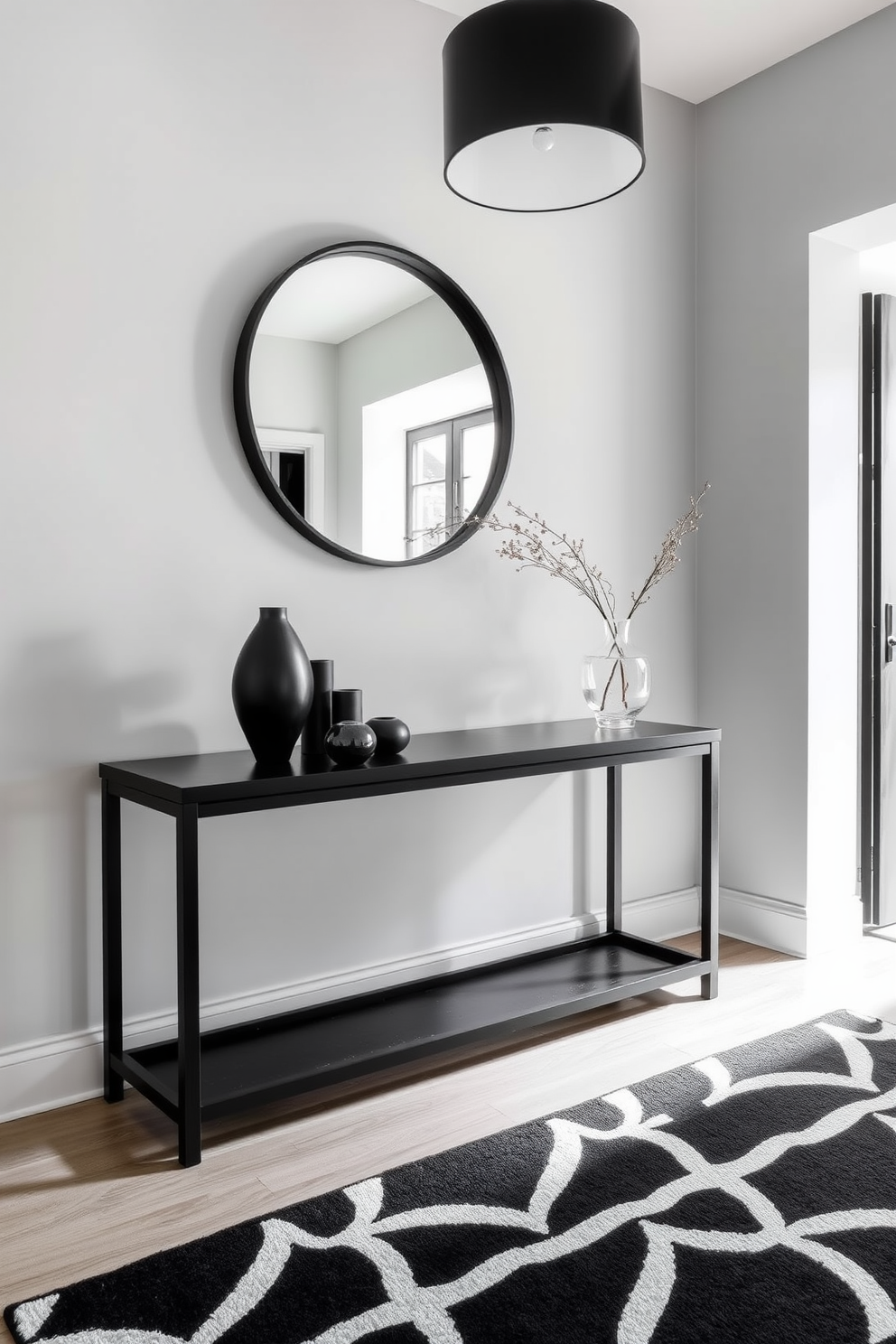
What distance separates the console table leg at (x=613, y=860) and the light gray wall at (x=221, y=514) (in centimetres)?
5

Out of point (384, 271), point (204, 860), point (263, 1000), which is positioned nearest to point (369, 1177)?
point (263, 1000)

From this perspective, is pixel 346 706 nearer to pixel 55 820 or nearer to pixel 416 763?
pixel 416 763

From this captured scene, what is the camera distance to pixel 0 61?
1986mm

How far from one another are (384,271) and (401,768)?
1.28 m

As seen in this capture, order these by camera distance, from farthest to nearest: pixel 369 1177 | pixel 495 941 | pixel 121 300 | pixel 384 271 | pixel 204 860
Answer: pixel 495 941 < pixel 384 271 < pixel 204 860 < pixel 121 300 < pixel 369 1177

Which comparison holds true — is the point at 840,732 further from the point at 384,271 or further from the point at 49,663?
the point at 49,663

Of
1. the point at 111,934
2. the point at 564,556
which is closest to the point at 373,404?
the point at 564,556

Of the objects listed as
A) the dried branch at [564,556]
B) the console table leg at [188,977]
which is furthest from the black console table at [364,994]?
the dried branch at [564,556]

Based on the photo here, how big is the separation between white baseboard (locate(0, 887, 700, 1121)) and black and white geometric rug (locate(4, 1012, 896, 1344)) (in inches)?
24.9

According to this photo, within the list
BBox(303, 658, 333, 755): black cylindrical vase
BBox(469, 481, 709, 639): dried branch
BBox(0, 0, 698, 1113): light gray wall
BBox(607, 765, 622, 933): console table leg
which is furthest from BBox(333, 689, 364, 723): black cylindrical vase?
BBox(607, 765, 622, 933): console table leg

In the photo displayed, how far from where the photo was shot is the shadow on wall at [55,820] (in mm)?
2031

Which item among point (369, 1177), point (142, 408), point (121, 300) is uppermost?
point (121, 300)

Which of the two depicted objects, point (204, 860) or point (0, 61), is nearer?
point (0, 61)

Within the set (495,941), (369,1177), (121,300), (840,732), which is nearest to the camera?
(369,1177)
